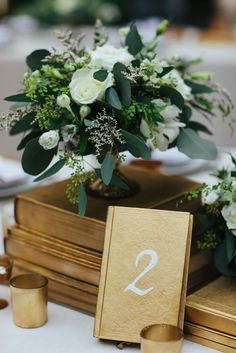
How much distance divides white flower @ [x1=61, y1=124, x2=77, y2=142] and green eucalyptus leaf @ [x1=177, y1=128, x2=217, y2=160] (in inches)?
8.1

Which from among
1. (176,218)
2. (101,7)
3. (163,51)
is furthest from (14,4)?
(176,218)

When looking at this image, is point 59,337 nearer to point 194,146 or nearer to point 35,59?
point 194,146

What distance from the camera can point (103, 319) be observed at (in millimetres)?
1094

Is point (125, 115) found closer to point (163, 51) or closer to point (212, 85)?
point (212, 85)

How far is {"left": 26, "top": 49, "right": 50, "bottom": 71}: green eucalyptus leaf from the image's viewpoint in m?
1.33

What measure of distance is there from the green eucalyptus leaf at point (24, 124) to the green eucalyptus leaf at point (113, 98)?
152 millimetres

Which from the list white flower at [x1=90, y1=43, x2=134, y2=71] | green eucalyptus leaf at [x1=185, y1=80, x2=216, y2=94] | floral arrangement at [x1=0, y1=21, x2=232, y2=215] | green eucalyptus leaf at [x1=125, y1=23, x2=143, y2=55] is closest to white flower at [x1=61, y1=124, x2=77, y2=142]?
floral arrangement at [x1=0, y1=21, x2=232, y2=215]

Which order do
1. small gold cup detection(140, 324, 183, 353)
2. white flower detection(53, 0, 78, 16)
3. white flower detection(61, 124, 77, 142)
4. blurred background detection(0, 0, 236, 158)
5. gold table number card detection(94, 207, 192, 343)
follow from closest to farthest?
1. small gold cup detection(140, 324, 183, 353)
2. gold table number card detection(94, 207, 192, 343)
3. white flower detection(61, 124, 77, 142)
4. blurred background detection(0, 0, 236, 158)
5. white flower detection(53, 0, 78, 16)

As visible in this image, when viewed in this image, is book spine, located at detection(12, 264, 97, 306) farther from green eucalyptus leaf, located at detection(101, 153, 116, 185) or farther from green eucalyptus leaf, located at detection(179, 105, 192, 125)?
green eucalyptus leaf, located at detection(179, 105, 192, 125)

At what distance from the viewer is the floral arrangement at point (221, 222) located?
119 cm

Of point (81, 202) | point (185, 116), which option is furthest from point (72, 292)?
point (185, 116)

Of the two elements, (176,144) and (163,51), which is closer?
(176,144)

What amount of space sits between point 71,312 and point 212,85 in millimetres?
555

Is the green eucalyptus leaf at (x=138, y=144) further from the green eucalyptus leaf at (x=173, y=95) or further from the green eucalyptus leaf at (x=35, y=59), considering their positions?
the green eucalyptus leaf at (x=35, y=59)
